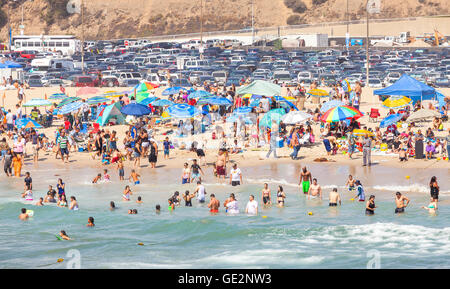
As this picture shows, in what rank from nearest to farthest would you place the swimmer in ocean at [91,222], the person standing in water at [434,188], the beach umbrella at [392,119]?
1. the person standing in water at [434,188]
2. the swimmer in ocean at [91,222]
3. the beach umbrella at [392,119]

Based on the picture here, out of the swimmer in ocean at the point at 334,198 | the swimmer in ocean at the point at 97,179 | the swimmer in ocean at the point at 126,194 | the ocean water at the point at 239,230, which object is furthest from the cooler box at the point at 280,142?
the swimmer in ocean at the point at 126,194

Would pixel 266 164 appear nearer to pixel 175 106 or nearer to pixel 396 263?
pixel 175 106

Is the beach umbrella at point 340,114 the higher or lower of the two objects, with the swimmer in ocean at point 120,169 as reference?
higher

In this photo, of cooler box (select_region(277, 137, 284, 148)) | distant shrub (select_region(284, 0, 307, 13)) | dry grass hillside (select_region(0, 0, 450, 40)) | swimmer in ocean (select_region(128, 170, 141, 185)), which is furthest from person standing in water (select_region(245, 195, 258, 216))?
distant shrub (select_region(284, 0, 307, 13))

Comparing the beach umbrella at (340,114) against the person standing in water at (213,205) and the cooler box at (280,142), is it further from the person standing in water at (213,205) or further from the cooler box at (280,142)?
the person standing in water at (213,205)

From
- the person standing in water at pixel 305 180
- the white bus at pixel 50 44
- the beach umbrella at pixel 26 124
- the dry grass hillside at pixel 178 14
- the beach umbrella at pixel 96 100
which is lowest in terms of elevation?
the person standing in water at pixel 305 180

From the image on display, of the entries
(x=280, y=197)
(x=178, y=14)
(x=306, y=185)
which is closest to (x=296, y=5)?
(x=178, y=14)

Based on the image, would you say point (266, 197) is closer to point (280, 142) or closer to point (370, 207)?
point (370, 207)
